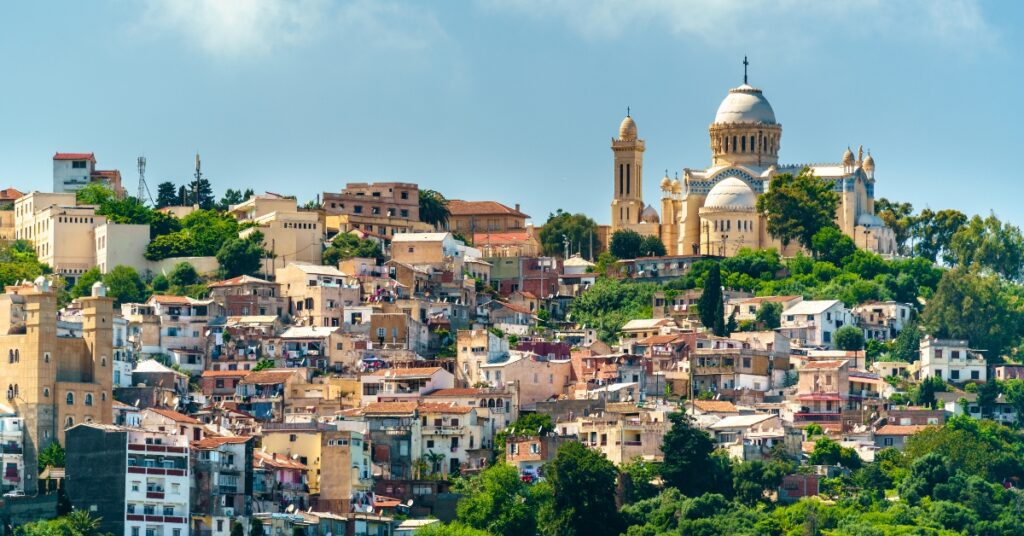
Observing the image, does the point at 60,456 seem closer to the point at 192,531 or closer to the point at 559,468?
the point at 192,531

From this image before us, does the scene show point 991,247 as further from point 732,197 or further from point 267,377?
point 267,377

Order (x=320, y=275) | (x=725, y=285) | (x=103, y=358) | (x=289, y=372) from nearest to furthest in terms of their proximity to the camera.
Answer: (x=103, y=358) < (x=289, y=372) < (x=320, y=275) < (x=725, y=285)

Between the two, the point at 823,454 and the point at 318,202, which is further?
the point at 318,202

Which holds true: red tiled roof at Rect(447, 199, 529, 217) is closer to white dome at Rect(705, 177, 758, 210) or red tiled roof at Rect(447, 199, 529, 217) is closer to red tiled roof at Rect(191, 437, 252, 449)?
white dome at Rect(705, 177, 758, 210)

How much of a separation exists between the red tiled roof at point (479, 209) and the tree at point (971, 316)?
21.6m

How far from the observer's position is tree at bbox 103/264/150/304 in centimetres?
9494

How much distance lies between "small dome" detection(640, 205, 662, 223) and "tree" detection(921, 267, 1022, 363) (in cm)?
1714

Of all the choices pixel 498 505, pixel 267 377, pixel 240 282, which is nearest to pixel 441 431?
pixel 498 505

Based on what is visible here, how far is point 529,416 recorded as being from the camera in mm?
81750

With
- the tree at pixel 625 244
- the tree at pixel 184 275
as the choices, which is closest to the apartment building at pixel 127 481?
the tree at pixel 184 275

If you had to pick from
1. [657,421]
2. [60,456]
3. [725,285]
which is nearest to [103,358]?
[60,456]

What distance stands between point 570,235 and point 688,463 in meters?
32.5

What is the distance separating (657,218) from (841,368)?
80.9 feet

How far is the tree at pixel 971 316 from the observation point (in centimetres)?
9425
